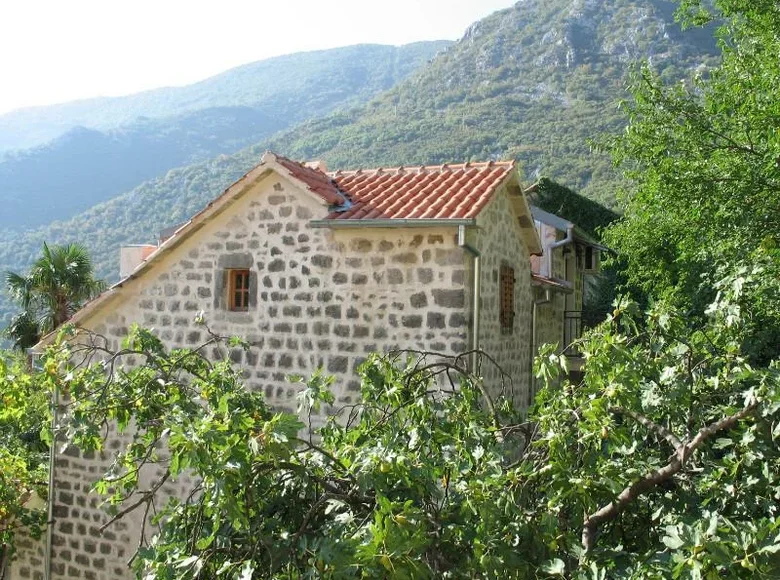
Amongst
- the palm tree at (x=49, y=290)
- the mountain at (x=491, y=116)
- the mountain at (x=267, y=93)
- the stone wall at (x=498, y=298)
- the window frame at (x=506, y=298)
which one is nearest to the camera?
the stone wall at (x=498, y=298)

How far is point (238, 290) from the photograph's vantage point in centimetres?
982

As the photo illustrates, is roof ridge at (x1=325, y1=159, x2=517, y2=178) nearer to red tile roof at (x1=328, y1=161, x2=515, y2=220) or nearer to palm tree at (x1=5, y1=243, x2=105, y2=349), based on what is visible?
red tile roof at (x1=328, y1=161, x2=515, y2=220)

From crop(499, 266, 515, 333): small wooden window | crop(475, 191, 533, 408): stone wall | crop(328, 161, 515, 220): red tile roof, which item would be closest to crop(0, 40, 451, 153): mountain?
crop(475, 191, 533, 408): stone wall

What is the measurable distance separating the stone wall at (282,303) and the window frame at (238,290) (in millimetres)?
83

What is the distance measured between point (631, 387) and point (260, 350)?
6.11 m

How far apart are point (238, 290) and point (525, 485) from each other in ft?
20.8

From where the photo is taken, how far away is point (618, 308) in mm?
4625

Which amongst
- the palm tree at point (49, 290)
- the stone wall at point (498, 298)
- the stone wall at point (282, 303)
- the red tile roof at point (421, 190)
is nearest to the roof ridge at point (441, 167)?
the red tile roof at point (421, 190)

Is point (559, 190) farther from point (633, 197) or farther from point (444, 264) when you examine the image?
point (444, 264)

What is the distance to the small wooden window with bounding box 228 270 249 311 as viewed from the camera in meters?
9.74

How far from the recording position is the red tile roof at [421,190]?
877 centimetres

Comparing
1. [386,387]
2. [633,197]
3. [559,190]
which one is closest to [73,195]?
[559,190]

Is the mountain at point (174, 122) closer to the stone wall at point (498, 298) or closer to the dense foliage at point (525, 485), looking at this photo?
the stone wall at point (498, 298)

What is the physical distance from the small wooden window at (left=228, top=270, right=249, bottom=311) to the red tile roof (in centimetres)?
146
